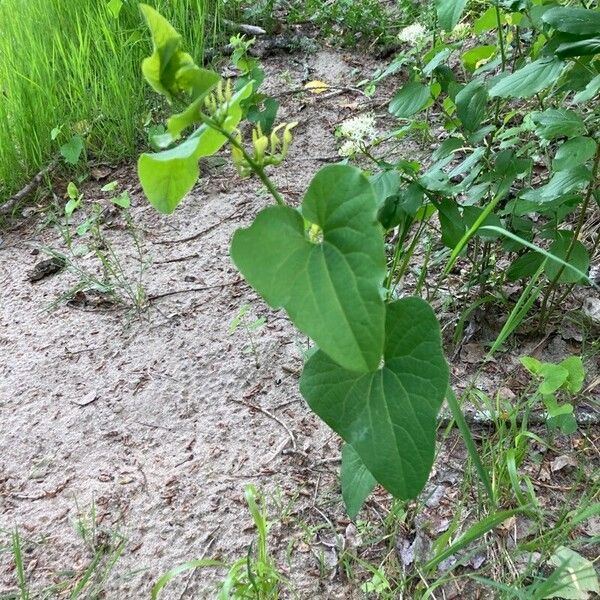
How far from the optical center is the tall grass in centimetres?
258

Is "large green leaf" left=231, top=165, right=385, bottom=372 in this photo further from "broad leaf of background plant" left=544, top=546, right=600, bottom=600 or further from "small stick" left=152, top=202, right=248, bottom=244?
"small stick" left=152, top=202, right=248, bottom=244

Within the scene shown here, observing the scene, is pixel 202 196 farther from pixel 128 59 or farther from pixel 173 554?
pixel 173 554

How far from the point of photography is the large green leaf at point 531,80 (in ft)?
3.74

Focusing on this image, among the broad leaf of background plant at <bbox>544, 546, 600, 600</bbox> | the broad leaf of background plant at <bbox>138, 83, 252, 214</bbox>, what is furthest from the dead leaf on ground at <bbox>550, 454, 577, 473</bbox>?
the broad leaf of background plant at <bbox>138, 83, 252, 214</bbox>

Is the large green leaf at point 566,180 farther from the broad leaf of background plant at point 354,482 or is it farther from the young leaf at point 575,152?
the broad leaf of background plant at point 354,482

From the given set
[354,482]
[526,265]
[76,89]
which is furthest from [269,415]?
[76,89]

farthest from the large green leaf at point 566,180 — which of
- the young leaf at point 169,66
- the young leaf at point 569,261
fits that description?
the young leaf at point 169,66

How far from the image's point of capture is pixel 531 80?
116 centimetres

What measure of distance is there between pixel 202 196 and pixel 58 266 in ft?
2.05

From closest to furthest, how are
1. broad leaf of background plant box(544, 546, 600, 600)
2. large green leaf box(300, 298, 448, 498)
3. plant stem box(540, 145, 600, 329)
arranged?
large green leaf box(300, 298, 448, 498)
broad leaf of background plant box(544, 546, 600, 600)
plant stem box(540, 145, 600, 329)

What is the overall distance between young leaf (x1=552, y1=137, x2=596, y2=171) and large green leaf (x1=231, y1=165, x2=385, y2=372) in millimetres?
686

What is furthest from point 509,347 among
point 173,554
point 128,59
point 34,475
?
point 128,59

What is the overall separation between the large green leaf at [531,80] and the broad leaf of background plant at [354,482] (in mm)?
748

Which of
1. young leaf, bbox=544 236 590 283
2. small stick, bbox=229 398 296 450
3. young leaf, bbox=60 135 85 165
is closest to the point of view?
young leaf, bbox=544 236 590 283
